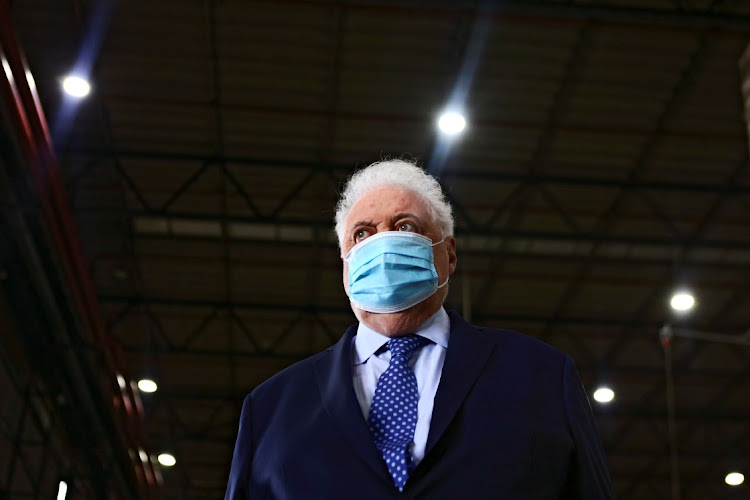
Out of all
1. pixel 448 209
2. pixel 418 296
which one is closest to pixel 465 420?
pixel 418 296

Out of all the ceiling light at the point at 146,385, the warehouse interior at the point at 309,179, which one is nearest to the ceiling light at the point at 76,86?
the warehouse interior at the point at 309,179

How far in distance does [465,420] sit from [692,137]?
10.6m

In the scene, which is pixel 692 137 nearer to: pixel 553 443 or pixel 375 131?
pixel 375 131

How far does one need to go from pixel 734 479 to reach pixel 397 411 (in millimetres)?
21862

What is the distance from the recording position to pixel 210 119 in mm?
11219

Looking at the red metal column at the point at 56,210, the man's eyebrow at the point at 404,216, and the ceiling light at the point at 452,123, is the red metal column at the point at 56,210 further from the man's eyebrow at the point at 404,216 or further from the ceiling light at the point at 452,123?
the man's eyebrow at the point at 404,216

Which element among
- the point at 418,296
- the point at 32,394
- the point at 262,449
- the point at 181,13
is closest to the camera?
the point at 262,449

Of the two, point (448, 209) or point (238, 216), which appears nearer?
point (448, 209)

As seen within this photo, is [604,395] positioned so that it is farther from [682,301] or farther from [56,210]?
[56,210]

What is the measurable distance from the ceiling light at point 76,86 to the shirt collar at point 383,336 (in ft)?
29.1

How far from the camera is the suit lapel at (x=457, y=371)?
1829 mm

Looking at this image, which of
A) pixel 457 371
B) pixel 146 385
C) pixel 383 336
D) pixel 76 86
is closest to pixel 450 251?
pixel 383 336

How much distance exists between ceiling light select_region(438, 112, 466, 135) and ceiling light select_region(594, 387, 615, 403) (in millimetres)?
8202

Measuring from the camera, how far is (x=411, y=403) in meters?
1.91
